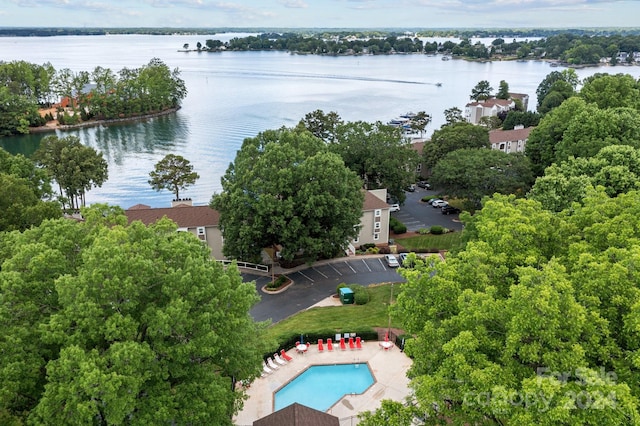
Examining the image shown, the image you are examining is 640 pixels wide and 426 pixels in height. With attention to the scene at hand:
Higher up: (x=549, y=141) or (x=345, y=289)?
(x=549, y=141)

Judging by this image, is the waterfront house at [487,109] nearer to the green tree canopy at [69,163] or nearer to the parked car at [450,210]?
the parked car at [450,210]

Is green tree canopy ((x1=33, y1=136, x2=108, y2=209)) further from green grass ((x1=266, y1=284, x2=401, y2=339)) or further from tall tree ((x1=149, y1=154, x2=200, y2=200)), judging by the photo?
green grass ((x1=266, y1=284, x2=401, y2=339))

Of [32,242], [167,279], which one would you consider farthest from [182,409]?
[32,242]

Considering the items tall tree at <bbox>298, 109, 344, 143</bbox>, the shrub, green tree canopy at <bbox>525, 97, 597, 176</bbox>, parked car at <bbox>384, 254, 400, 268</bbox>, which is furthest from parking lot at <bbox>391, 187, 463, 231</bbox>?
tall tree at <bbox>298, 109, 344, 143</bbox>

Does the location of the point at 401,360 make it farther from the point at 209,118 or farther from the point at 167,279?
the point at 209,118

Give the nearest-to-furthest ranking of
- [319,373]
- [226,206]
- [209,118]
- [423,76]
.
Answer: [319,373] < [226,206] < [209,118] < [423,76]

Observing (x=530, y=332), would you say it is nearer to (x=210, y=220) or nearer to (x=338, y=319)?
(x=338, y=319)

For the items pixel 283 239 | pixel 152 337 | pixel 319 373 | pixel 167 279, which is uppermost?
pixel 167 279
